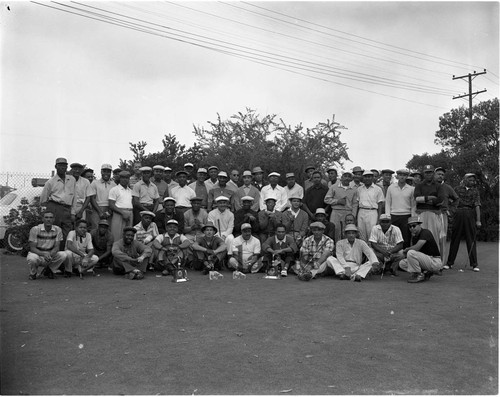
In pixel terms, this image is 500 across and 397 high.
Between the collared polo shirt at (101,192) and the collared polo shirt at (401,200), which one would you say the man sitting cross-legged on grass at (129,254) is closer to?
the collared polo shirt at (101,192)

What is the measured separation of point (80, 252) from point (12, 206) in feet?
20.6

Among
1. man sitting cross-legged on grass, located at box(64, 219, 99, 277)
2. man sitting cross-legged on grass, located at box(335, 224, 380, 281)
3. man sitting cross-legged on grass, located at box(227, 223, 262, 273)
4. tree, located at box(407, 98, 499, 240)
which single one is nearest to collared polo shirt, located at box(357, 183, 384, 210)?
man sitting cross-legged on grass, located at box(335, 224, 380, 281)

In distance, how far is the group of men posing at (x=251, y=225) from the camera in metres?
9.49

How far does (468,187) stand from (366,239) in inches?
96.8

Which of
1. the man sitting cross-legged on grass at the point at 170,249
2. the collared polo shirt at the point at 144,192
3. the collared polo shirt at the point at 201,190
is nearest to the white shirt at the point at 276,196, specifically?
the collared polo shirt at the point at 201,190

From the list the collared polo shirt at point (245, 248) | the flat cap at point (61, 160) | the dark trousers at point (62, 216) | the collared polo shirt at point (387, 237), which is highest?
the flat cap at point (61, 160)

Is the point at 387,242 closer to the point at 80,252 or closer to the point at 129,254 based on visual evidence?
the point at 129,254

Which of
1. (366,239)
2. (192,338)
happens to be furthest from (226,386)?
(366,239)

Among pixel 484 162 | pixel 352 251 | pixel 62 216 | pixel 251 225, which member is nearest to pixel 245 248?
pixel 251 225

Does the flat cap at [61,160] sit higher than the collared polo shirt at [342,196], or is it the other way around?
the flat cap at [61,160]

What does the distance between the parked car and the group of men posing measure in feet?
12.6

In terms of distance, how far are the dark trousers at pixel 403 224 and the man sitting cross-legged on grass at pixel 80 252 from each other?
6220 mm

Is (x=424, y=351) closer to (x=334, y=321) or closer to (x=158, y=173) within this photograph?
(x=334, y=321)

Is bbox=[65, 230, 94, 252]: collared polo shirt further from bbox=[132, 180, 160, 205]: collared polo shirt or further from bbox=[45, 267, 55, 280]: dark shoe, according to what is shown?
bbox=[132, 180, 160, 205]: collared polo shirt
